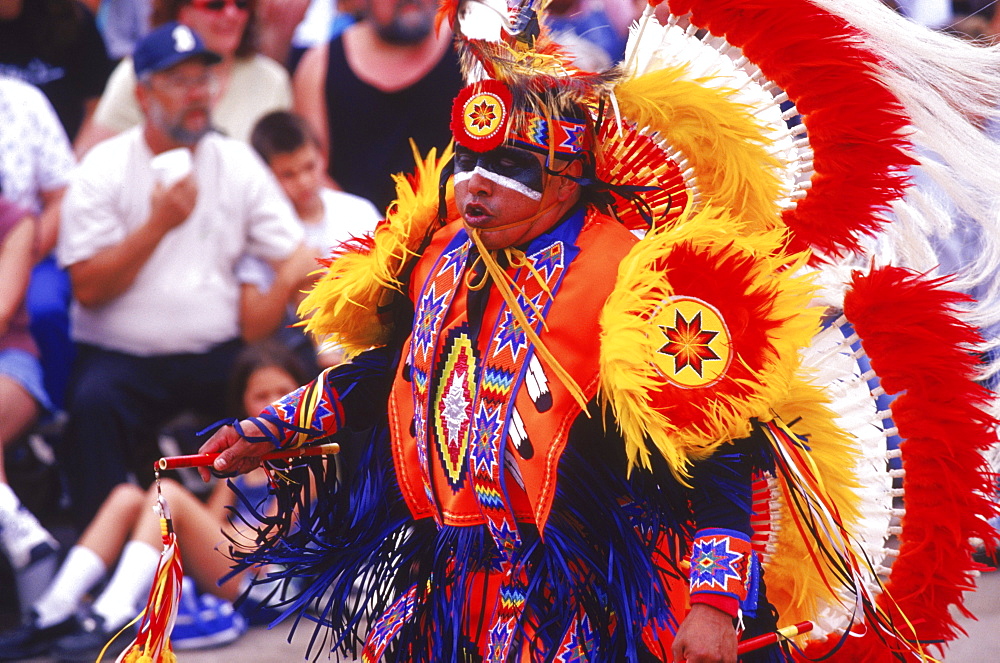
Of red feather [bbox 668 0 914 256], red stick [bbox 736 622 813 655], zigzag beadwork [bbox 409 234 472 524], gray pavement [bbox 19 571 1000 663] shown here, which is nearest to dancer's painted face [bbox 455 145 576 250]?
zigzag beadwork [bbox 409 234 472 524]

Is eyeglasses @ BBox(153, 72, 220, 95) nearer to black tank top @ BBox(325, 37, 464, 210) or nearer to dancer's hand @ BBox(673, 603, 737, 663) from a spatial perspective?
black tank top @ BBox(325, 37, 464, 210)

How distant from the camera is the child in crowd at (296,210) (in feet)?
15.9

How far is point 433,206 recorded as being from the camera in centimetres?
265

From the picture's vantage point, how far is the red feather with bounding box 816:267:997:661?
2.46 metres

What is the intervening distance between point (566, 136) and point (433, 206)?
0.47 metres

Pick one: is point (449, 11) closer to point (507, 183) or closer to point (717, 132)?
point (507, 183)

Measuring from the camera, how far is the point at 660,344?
82.6 inches

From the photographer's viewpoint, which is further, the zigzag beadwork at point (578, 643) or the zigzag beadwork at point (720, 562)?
the zigzag beadwork at point (578, 643)

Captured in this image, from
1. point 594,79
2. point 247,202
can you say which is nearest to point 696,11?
point 594,79

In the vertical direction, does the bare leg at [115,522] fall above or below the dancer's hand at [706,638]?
below

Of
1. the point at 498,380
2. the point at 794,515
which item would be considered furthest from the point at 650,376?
the point at 794,515

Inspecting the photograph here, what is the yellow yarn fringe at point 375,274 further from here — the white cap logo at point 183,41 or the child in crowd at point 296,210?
the white cap logo at point 183,41

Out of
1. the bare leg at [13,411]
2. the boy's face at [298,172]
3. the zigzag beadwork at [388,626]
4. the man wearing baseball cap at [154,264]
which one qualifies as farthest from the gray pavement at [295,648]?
the zigzag beadwork at [388,626]

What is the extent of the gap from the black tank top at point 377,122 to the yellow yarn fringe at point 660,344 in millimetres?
3089
